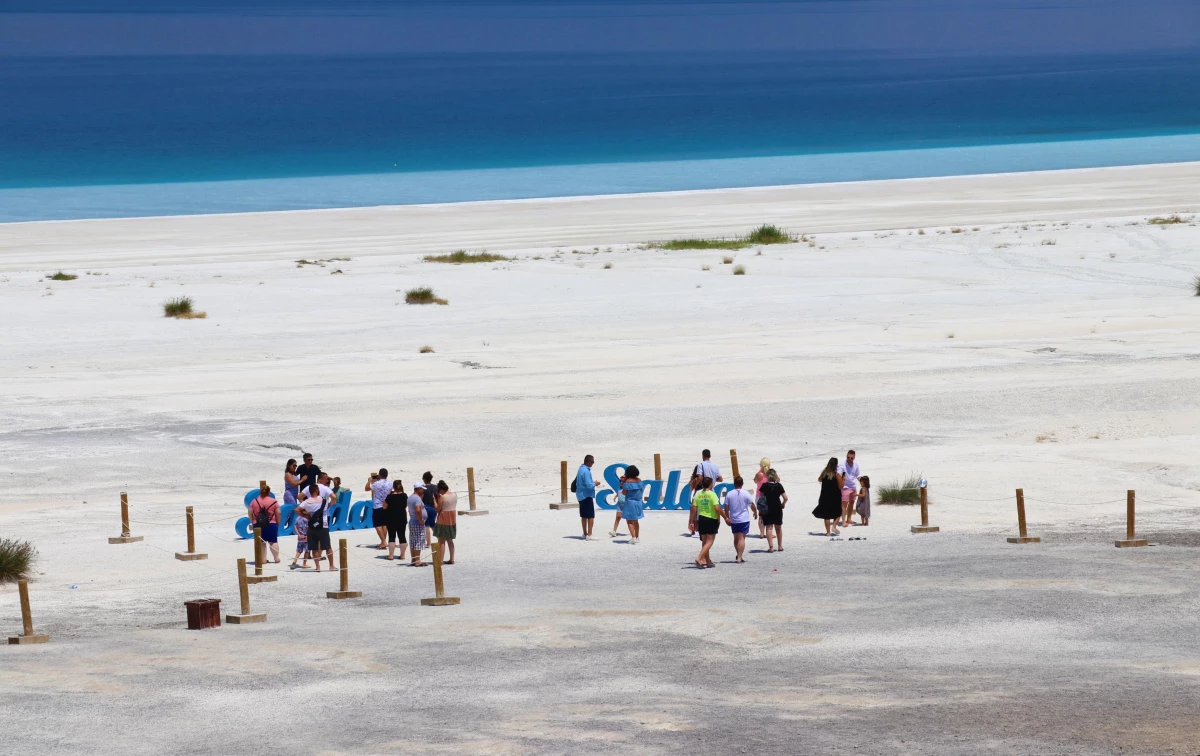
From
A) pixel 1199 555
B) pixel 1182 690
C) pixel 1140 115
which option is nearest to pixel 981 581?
pixel 1199 555

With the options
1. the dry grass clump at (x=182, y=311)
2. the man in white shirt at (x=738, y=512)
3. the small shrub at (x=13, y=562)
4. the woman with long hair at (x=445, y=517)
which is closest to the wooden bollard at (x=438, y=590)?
the woman with long hair at (x=445, y=517)

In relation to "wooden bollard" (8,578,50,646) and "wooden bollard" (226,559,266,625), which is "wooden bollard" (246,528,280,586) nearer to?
"wooden bollard" (226,559,266,625)

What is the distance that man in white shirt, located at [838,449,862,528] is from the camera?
22.0 m

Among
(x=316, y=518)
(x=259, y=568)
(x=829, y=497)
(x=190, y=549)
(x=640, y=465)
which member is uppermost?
(x=640, y=465)

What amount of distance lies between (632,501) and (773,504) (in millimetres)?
2036

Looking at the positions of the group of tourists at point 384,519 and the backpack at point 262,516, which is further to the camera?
the backpack at point 262,516

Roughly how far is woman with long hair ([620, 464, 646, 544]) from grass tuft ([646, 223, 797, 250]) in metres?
36.1

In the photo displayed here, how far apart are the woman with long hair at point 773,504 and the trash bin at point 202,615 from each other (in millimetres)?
7211

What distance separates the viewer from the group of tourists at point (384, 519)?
1970 cm

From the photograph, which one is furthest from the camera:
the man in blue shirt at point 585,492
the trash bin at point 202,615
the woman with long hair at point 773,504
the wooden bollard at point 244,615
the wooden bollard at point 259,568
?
the man in blue shirt at point 585,492

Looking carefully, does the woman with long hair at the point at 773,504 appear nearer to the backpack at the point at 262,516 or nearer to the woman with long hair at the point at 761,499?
the woman with long hair at the point at 761,499

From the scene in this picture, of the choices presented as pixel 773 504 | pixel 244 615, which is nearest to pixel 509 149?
pixel 773 504

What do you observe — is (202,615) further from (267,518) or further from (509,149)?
(509,149)

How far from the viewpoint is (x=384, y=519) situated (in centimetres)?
2070
